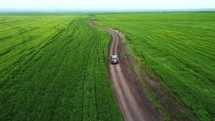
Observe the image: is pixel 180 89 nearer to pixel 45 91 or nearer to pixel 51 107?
pixel 51 107

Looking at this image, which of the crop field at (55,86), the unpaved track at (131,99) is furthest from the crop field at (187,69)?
the crop field at (55,86)

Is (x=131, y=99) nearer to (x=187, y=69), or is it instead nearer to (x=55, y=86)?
(x=55, y=86)

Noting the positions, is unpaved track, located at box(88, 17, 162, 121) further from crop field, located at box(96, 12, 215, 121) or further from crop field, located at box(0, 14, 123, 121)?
crop field, located at box(96, 12, 215, 121)

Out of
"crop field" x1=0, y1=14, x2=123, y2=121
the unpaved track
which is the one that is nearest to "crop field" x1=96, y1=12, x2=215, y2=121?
the unpaved track

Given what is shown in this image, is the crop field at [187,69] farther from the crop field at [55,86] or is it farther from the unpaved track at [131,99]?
the crop field at [55,86]

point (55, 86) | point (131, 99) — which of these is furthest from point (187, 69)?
point (55, 86)

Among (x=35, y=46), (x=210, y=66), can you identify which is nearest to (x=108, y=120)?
(x=210, y=66)

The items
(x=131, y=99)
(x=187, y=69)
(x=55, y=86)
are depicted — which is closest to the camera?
(x=131, y=99)

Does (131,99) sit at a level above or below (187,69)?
below
